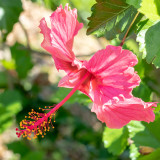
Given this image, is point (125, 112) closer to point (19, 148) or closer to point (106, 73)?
point (106, 73)

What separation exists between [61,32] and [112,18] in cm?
20

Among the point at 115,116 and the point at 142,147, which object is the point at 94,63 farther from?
the point at 142,147

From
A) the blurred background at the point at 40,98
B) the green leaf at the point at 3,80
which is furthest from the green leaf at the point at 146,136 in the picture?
the green leaf at the point at 3,80

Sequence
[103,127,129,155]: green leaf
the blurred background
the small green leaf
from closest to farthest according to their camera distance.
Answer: the small green leaf
[103,127,129,155]: green leaf
the blurred background

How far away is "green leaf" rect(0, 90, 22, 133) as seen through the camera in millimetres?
2010

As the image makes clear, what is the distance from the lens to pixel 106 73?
0.93 metres

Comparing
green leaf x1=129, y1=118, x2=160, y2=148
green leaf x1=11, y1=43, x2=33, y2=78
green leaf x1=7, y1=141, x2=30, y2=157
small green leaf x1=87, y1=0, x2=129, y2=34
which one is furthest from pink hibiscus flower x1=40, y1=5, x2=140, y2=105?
green leaf x1=7, y1=141, x2=30, y2=157

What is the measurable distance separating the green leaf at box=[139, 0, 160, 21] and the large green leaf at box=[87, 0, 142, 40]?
11 cm

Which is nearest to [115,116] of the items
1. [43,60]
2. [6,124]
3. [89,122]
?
[6,124]

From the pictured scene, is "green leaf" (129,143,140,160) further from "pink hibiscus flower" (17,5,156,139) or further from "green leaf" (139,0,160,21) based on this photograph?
"green leaf" (139,0,160,21)

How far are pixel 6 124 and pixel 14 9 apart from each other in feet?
2.50

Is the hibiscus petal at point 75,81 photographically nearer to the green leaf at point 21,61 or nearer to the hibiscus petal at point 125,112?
the hibiscus petal at point 125,112

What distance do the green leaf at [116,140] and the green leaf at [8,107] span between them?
77 centimetres

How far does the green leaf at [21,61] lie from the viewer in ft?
8.39
